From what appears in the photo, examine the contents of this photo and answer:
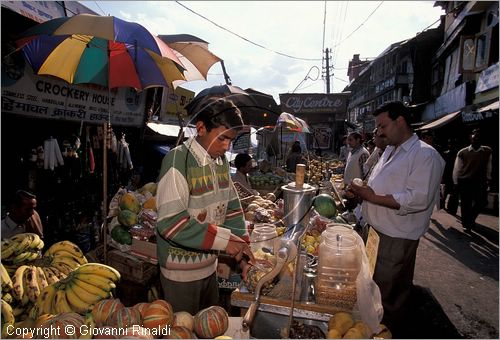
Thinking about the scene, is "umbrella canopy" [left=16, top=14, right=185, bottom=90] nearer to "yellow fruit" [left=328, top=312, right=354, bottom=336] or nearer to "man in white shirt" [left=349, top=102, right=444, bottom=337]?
"man in white shirt" [left=349, top=102, right=444, bottom=337]

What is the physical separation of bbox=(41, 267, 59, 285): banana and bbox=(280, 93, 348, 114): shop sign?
2025 centimetres

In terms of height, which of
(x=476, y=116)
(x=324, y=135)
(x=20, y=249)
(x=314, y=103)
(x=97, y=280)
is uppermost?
(x=314, y=103)

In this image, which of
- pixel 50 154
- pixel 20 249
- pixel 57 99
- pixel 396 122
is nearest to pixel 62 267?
pixel 20 249

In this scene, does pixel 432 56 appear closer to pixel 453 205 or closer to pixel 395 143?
pixel 453 205

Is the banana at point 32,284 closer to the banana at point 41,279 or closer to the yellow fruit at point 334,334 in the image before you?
the banana at point 41,279

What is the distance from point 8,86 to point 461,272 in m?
7.60

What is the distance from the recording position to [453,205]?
8.77 m

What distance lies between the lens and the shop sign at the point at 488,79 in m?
9.83

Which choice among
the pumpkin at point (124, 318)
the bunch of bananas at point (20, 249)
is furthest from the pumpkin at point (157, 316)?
the bunch of bananas at point (20, 249)

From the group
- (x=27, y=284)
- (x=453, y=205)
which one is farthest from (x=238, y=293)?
(x=453, y=205)

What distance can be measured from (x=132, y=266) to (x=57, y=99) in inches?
151

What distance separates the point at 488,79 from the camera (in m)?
10.4

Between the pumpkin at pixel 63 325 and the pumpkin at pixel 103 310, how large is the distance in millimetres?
94

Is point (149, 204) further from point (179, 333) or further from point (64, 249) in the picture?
point (179, 333)
